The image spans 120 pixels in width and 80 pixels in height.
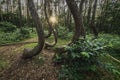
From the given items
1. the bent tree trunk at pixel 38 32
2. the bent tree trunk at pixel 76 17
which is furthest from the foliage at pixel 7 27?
the bent tree trunk at pixel 76 17

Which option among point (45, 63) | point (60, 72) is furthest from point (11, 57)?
point (60, 72)

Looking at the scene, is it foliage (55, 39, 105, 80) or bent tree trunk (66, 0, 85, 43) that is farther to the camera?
bent tree trunk (66, 0, 85, 43)

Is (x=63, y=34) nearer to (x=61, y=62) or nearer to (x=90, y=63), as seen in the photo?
(x=61, y=62)

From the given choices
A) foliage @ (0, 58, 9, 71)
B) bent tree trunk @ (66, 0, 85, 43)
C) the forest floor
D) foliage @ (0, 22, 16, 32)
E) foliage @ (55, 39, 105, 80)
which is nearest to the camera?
foliage @ (55, 39, 105, 80)

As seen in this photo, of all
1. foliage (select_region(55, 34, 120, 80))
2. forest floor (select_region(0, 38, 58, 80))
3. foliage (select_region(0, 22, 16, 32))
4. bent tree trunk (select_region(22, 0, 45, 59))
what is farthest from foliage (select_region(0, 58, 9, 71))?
foliage (select_region(0, 22, 16, 32))

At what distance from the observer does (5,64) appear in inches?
253

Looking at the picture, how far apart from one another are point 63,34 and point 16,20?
13.1 metres

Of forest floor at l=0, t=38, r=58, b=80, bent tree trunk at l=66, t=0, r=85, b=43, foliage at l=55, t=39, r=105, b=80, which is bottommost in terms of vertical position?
forest floor at l=0, t=38, r=58, b=80

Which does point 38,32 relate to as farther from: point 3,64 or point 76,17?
point 3,64

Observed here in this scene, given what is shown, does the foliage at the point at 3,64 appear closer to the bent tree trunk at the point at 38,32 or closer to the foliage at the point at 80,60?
the bent tree trunk at the point at 38,32

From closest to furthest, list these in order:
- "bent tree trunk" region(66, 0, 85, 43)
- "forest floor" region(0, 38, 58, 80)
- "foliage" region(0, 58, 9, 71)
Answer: "forest floor" region(0, 38, 58, 80) → "bent tree trunk" region(66, 0, 85, 43) → "foliage" region(0, 58, 9, 71)

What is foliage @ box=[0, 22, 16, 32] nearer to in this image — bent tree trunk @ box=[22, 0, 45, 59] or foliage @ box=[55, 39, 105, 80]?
bent tree trunk @ box=[22, 0, 45, 59]

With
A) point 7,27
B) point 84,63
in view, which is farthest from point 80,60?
point 7,27

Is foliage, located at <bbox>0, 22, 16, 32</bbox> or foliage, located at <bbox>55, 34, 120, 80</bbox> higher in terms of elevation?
foliage, located at <bbox>0, 22, 16, 32</bbox>
